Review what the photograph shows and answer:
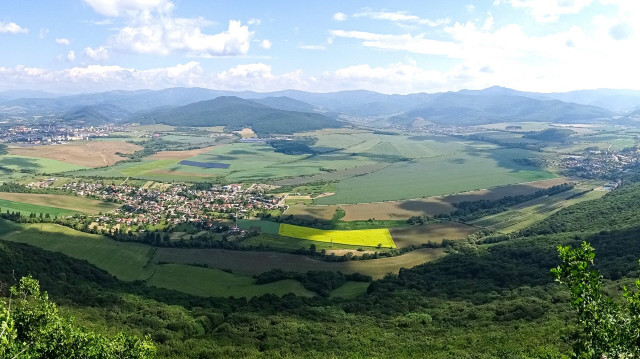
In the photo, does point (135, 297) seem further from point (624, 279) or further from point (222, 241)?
point (624, 279)

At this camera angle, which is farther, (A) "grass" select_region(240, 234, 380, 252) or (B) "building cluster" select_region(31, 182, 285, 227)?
(B) "building cluster" select_region(31, 182, 285, 227)

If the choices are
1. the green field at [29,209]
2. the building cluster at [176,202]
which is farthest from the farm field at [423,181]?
the green field at [29,209]

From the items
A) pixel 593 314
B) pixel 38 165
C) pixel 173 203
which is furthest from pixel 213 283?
pixel 38 165

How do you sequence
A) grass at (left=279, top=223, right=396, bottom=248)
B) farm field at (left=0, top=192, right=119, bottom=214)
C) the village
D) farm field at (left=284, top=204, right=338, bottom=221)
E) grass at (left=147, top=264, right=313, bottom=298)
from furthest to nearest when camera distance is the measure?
farm field at (left=0, top=192, right=119, bottom=214), farm field at (left=284, top=204, right=338, bottom=221), the village, grass at (left=279, top=223, right=396, bottom=248), grass at (left=147, top=264, right=313, bottom=298)

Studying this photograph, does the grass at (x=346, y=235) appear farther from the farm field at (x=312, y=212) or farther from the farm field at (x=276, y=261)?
the farm field at (x=276, y=261)

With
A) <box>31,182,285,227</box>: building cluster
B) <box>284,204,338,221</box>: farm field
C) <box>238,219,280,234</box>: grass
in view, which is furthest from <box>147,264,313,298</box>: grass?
<box>284,204,338,221</box>: farm field

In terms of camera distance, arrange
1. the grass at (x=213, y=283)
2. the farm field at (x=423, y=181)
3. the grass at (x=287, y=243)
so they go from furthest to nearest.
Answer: the farm field at (x=423, y=181), the grass at (x=287, y=243), the grass at (x=213, y=283)

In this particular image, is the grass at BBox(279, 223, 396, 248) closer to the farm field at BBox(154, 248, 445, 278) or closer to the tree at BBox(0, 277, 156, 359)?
the farm field at BBox(154, 248, 445, 278)
